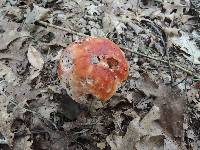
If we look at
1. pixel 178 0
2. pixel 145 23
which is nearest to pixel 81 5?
pixel 145 23

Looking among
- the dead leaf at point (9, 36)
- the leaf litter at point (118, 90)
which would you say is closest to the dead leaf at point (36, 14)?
the leaf litter at point (118, 90)

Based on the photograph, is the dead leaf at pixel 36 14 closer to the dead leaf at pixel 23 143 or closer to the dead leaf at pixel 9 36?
the dead leaf at pixel 9 36

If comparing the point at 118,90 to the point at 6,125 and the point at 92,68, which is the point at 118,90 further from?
the point at 6,125

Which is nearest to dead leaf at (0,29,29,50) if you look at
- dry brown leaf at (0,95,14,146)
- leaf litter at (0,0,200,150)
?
leaf litter at (0,0,200,150)

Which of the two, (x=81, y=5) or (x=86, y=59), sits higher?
(x=86, y=59)

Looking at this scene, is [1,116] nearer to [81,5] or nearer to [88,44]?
[88,44]

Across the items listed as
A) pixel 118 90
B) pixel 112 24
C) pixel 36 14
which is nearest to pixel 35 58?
pixel 36 14

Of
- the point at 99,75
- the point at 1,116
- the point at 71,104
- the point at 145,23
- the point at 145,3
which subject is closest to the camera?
the point at 99,75
